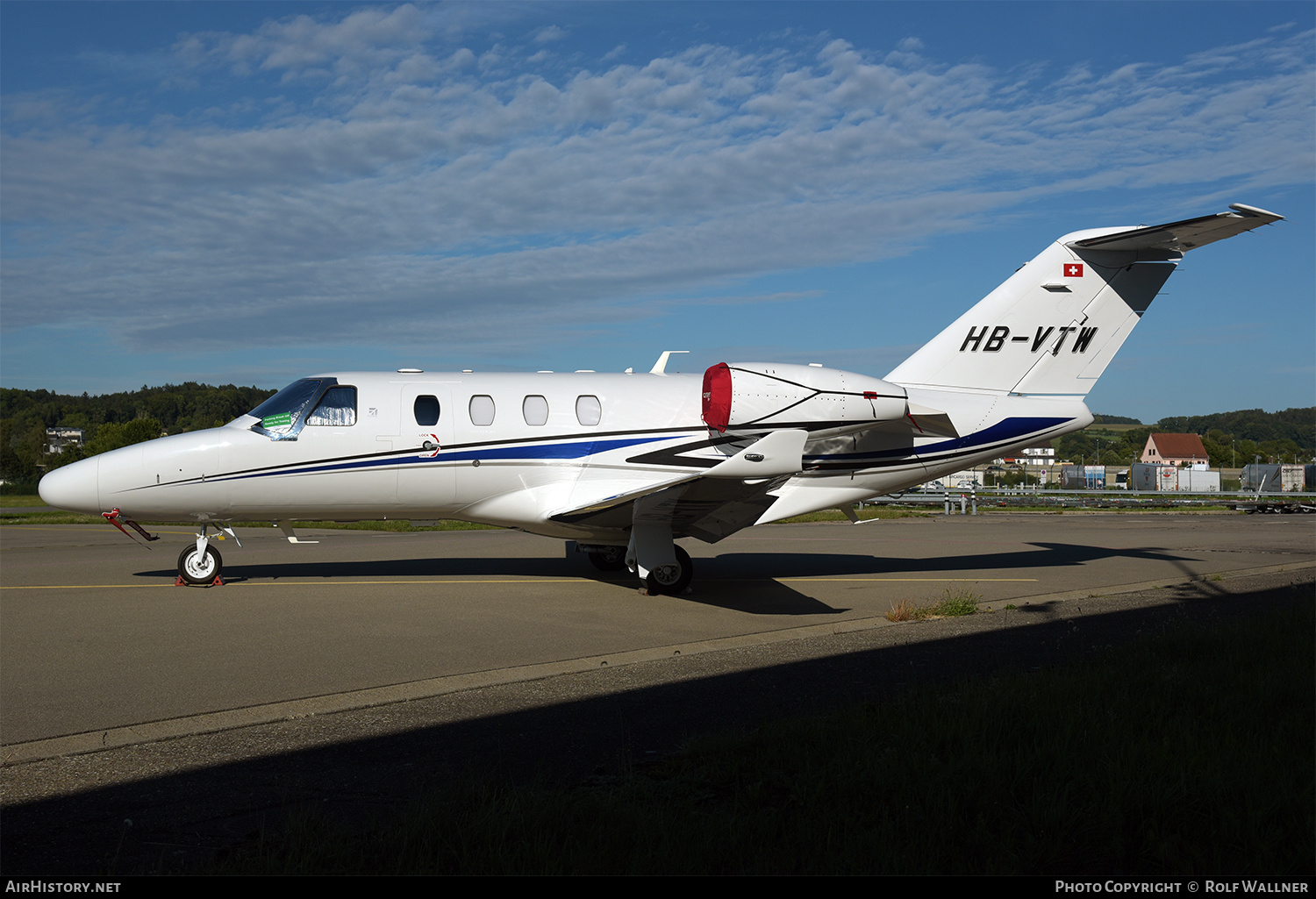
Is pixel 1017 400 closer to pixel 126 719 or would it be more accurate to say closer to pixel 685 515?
pixel 685 515

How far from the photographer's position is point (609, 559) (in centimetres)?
1427

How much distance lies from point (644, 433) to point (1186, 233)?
799cm

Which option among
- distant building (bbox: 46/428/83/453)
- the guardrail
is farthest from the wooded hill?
distant building (bbox: 46/428/83/453)

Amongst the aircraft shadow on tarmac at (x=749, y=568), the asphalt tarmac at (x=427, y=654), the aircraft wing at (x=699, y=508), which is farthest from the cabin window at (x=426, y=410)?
the aircraft shadow on tarmac at (x=749, y=568)

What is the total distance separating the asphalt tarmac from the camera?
4723 millimetres

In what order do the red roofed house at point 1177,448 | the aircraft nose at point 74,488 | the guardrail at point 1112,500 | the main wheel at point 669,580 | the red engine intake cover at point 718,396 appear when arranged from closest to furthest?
the red engine intake cover at point 718,396 < the aircraft nose at point 74,488 < the main wheel at point 669,580 < the guardrail at point 1112,500 < the red roofed house at point 1177,448

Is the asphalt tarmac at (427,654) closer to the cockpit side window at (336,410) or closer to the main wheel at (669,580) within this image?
the main wheel at (669,580)

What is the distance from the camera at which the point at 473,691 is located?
6641 millimetres

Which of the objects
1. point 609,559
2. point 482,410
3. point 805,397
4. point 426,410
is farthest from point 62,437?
point 805,397

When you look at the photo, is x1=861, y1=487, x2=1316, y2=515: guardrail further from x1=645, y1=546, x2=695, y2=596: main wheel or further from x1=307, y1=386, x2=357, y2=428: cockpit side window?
x1=307, y1=386, x2=357, y2=428: cockpit side window

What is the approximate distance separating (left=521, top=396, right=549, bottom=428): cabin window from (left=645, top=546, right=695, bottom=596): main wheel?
8.53 ft

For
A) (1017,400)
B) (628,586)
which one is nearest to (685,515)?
(628,586)

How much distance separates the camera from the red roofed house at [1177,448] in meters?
118

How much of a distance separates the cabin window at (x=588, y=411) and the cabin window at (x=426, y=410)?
6.51ft
